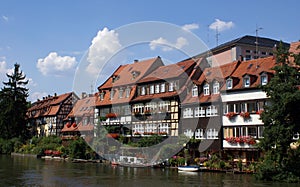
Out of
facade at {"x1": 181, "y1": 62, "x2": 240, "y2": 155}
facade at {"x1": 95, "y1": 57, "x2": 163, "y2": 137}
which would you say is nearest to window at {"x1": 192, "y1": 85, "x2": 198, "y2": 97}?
facade at {"x1": 181, "y1": 62, "x2": 240, "y2": 155}

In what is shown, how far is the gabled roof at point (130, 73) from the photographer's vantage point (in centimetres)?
5931

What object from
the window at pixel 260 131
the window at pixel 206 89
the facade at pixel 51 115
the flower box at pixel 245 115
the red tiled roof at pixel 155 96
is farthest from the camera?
the facade at pixel 51 115

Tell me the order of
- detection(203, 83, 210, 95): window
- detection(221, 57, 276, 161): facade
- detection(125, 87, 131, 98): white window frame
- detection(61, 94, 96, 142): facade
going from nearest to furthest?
1. detection(221, 57, 276, 161): facade
2. detection(203, 83, 210, 95): window
3. detection(125, 87, 131, 98): white window frame
4. detection(61, 94, 96, 142): facade

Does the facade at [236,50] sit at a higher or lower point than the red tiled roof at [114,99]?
higher

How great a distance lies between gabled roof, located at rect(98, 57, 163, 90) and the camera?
59312 millimetres

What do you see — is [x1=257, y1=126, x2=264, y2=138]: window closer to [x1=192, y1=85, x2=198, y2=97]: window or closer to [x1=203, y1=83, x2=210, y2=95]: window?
[x1=203, y1=83, x2=210, y2=95]: window

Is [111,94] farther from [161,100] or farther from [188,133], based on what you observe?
[188,133]

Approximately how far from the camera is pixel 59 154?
64250 mm

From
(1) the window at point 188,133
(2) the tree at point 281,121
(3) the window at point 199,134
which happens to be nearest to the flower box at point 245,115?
(3) the window at point 199,134

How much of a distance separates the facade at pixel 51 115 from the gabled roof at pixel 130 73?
21443 mm

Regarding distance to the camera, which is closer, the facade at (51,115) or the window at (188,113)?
the window at (188,113)

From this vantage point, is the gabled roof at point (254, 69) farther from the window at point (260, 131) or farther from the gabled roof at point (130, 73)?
the gabled roof at point (130, 73)

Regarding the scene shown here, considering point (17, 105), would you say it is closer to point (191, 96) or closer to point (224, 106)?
point (191, 96)

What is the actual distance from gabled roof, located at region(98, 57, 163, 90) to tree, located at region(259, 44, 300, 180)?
2752 cm
